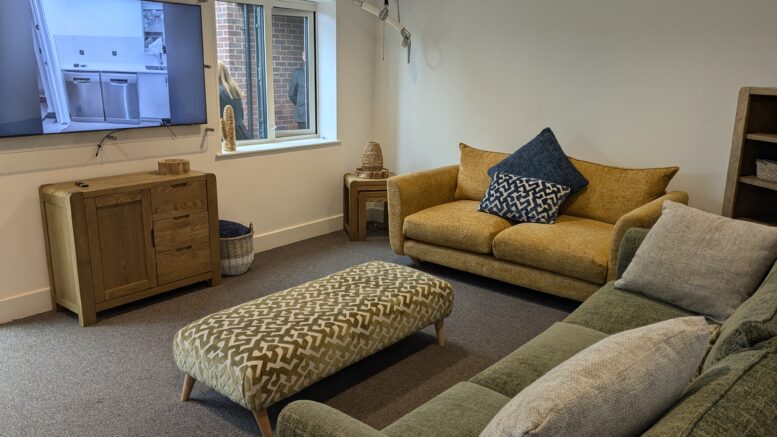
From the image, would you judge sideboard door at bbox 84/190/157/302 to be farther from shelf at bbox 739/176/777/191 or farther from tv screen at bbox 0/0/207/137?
shelf at bbox 739/176/777/191

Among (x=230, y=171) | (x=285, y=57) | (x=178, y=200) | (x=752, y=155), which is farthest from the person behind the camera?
(x=285, y=57)

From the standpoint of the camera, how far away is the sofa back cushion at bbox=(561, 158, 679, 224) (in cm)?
376

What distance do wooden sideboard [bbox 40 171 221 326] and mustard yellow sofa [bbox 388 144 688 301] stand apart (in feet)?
4.11

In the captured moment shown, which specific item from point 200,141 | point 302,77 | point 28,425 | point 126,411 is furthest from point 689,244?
point 302,77

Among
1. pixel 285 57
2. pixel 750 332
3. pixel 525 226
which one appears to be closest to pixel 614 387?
pixel 750 332

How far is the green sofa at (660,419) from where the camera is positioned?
1157 mm

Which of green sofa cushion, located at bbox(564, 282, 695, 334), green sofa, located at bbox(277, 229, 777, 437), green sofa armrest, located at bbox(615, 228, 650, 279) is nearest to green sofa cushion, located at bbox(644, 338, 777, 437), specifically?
green sofa, located at bbox(277, 229, 777, 437)

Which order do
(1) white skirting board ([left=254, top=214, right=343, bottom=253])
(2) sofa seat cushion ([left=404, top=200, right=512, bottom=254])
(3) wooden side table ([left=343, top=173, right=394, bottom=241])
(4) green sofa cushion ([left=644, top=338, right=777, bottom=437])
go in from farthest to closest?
(3) wooden side table ([left=343, top=173, right=394, bottom=241]), (1) white skirting board ([left=254, top=214, right=343, bottom=253]), (2) sofa seat cushion ([left=404, top=200, right=512, bottom=254]), (4) green sofa cushion ([left=644, top=338, right=777, bottom=437])

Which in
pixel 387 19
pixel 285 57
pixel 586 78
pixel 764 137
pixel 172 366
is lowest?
pixel 172 366

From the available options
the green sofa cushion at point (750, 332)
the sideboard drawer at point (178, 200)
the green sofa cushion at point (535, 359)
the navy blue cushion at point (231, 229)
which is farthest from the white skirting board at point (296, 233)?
the green sofa cushion at point (750, 332)

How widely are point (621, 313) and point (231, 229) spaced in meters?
2.60

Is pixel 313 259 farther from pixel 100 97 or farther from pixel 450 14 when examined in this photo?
pixel 450 14

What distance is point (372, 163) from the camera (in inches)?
199

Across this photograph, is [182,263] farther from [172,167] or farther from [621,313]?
[621,313]
